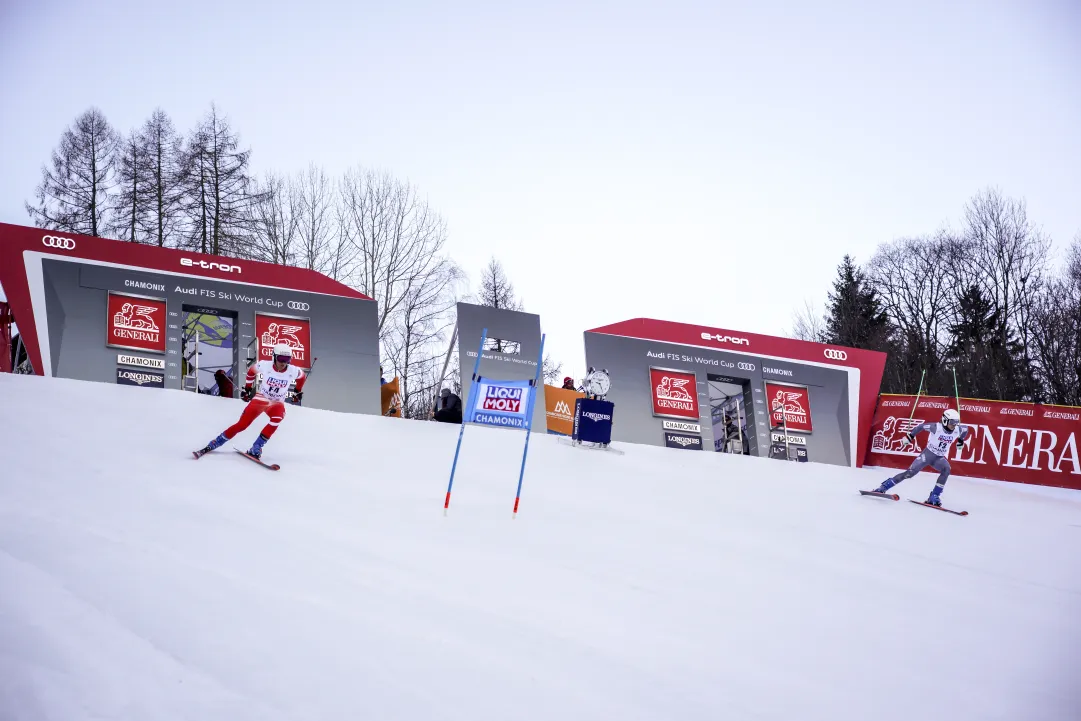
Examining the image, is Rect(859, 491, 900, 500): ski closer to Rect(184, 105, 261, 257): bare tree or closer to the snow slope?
the snow slope

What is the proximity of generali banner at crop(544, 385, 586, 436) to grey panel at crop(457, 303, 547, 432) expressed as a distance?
105 centimetres

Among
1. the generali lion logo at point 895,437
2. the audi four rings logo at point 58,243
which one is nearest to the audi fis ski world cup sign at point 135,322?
the audi four rings logo at point 58,243

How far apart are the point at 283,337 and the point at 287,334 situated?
0.35 ft

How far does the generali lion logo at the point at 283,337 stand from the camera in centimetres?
1541

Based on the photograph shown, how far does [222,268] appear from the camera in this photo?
1553 cm

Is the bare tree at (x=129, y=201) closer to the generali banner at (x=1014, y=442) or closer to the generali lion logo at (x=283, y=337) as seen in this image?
the generali lion logo at (x=283, y=337)

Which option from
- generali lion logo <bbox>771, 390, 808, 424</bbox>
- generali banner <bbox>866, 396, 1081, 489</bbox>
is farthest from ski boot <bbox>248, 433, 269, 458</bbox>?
generali banner <bbox>866, 396, 1081, 489</bbox>

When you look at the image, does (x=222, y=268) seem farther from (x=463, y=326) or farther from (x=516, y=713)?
(x=516, y=713)

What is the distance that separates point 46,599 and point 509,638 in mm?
2903

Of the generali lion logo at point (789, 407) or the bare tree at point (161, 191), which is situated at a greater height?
the bare tree at point (161, 191)

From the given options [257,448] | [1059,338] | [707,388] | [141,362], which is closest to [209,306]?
[141,362]

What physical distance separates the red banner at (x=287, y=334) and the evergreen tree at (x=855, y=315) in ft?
97.8

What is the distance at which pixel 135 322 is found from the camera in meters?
14.5

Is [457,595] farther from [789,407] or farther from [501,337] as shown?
[789,407]
